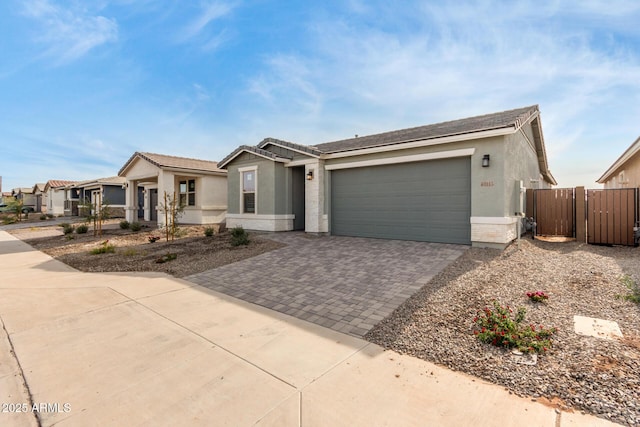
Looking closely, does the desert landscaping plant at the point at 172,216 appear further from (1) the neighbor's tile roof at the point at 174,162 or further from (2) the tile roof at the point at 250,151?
(2) the tile roof at the point at 250,151

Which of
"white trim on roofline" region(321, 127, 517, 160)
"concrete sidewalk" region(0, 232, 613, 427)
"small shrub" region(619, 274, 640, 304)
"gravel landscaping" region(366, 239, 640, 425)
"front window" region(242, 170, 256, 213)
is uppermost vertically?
"white trim on roofline" region(321, 127, 517, 160)

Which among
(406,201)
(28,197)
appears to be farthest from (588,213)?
(28,197)

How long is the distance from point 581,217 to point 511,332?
28.0 feet

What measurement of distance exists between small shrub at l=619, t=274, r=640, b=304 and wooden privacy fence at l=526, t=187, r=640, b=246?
4352 millimetres

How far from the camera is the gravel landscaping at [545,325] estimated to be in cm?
248

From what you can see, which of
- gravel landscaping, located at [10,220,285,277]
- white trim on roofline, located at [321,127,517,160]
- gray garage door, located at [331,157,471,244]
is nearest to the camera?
gravel landscaping, located at [10,220,285,277]

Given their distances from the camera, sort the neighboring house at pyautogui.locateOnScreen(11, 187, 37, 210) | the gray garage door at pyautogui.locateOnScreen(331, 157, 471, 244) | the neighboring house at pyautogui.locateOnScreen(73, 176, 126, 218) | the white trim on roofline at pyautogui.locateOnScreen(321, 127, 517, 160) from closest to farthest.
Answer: the white trim on roofline at pyautogui.locateOnScreen(321, 127, 517, 160)
the gray garage door at pyautogui.locateOnScreen(331, 157, 471, 244)
the neighboring house at pyautogui.locateOnScreen(73, 176, 126, 218)
the neighboring house at pyautogui.locateOnScreen(11, 187, 37, 210)

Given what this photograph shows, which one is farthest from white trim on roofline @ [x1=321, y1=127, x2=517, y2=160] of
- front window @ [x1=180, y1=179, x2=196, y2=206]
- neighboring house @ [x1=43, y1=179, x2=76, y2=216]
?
neighboring house @ [x1=43, y1=179, x2=76, y2=216]

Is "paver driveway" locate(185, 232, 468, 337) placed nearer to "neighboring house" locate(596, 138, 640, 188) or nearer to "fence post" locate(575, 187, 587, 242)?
"fence post" locate(575, 187, 587, 242)

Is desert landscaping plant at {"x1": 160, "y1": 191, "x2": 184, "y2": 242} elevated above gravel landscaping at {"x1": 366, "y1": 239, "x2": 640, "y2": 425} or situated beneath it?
elevated above

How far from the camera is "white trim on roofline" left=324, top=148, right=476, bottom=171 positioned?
8375mm

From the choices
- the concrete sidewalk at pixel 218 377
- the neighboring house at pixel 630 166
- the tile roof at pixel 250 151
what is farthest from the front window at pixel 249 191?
the neighboring house at pixel 630 166

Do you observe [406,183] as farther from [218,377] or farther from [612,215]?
[218,377]

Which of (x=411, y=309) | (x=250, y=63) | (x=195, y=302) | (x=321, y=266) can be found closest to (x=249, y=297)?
(x=195, y=302)
